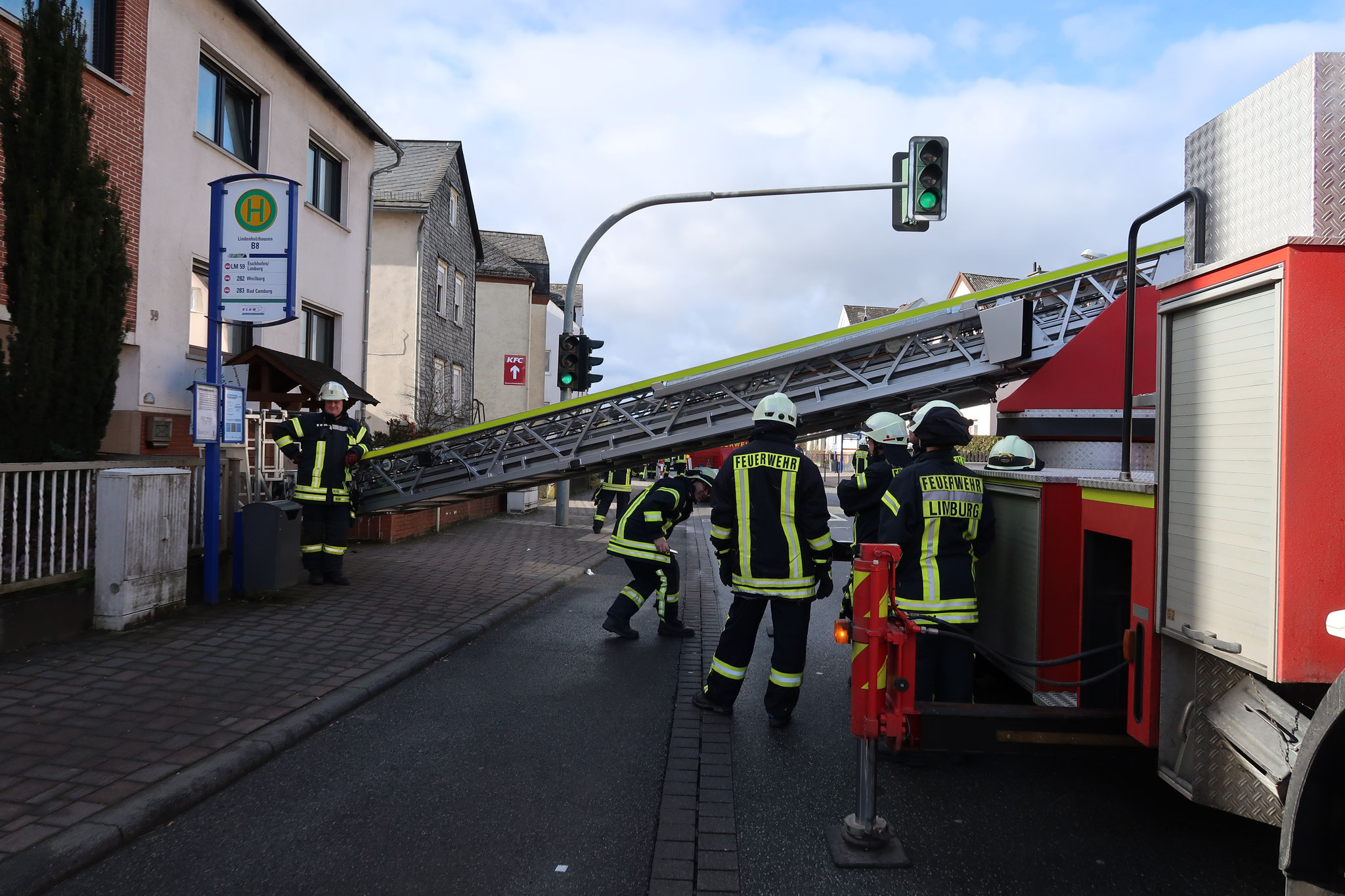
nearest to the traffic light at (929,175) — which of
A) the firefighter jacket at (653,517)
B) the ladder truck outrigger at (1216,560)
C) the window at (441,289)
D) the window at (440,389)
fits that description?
the firefighter jacket at (653,517)

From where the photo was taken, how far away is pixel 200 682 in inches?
213

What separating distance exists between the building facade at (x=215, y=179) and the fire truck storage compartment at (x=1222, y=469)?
10584 mm

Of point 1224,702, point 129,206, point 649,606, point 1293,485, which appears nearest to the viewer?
point 1293,485

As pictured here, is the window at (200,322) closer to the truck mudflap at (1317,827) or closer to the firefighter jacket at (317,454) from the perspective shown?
the firefighter jacket at (317,454)

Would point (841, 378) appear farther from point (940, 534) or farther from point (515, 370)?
point (515, 370)

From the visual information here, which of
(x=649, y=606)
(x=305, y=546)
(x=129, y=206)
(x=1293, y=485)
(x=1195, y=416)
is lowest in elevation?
(x=649, y=606)

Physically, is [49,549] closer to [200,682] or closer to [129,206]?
[200,682]

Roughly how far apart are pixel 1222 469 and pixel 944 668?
7.07ft

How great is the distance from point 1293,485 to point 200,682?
540 cm

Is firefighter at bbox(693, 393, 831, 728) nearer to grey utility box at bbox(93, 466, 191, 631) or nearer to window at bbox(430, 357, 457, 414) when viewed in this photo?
grey utility box at bbox(93, 466, 191, 631)

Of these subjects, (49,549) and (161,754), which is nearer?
(161,754)

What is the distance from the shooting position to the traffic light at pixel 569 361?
1478cm

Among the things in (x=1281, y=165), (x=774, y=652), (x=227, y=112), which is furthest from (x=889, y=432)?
(x=227, y=112)

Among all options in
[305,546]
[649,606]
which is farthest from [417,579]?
[649,606]
